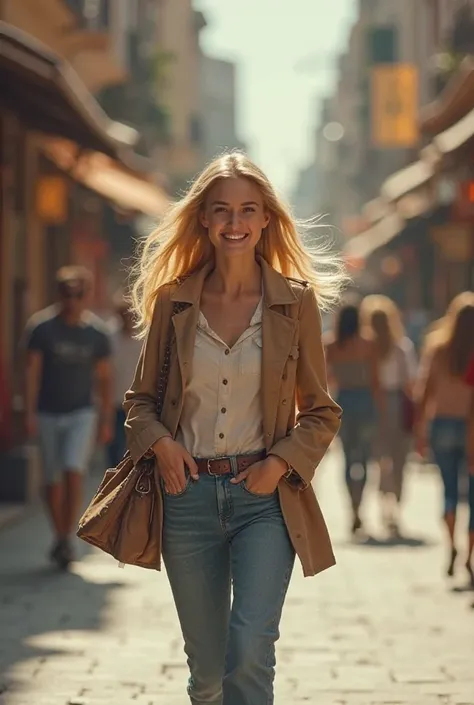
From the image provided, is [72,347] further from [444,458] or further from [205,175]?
[205,175]

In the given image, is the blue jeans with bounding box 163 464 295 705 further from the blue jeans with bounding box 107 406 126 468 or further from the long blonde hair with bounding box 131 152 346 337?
the blue jeans with bounding box 107 406 126 468

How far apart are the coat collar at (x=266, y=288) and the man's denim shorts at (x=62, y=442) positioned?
20.4ft

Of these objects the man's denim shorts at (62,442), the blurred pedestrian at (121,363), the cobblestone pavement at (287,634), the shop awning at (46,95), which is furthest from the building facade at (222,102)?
the cobblestone pavement at (287,634)

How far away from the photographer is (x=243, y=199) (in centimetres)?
530

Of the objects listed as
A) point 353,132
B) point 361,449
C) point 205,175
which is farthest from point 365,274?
point 205,175

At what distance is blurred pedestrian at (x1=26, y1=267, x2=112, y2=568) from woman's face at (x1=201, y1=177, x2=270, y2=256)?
630 centimetres

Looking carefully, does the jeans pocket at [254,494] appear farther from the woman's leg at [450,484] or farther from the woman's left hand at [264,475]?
the woman's leg at [450,484]

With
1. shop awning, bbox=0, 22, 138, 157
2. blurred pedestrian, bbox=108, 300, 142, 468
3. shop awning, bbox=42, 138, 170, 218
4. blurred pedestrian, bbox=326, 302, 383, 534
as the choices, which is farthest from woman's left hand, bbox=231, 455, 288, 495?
shop awning, bbox=42, 138, 170, 218

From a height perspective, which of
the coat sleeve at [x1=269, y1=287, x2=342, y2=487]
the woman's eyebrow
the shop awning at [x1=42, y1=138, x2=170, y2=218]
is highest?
the shop awning at [x1=42, y1=138, x2=170, y2=218]

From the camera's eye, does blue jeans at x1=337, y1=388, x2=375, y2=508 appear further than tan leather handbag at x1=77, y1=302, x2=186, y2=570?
Yes

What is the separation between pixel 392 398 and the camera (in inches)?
575

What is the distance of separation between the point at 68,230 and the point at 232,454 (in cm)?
1904

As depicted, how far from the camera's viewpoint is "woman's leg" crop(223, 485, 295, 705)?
16.4 ft

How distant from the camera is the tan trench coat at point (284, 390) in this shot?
523 centimetres
